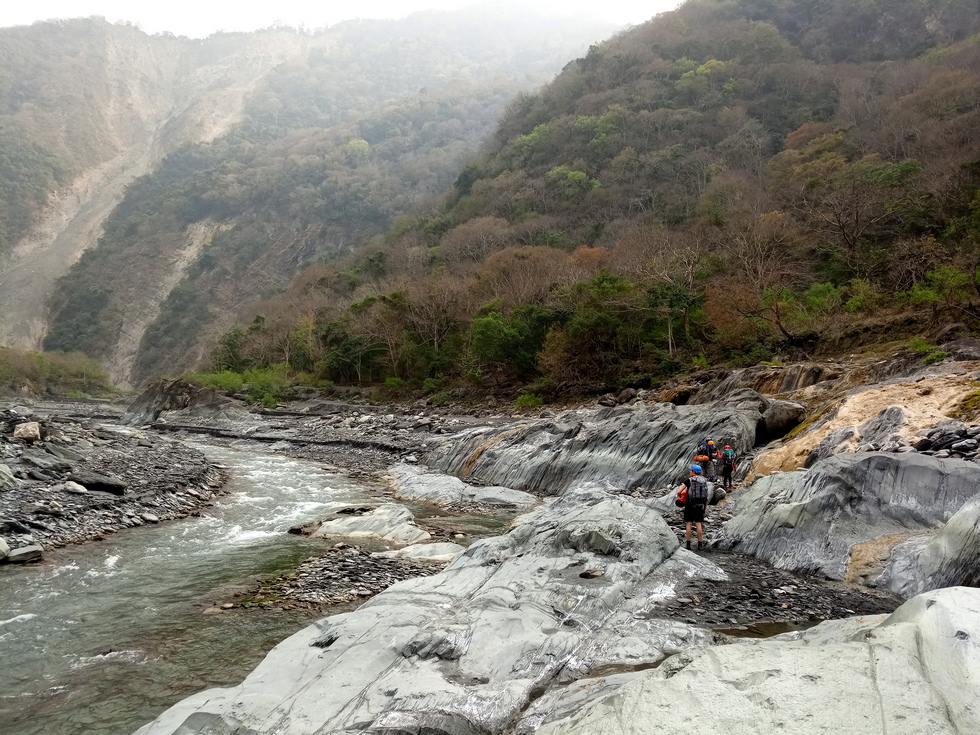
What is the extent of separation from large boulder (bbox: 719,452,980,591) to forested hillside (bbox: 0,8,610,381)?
87.1 meters

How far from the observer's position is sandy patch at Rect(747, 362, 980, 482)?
12.1m

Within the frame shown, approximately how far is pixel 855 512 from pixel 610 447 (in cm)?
952

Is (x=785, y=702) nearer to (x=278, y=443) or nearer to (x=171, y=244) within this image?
(x=278, y=443)

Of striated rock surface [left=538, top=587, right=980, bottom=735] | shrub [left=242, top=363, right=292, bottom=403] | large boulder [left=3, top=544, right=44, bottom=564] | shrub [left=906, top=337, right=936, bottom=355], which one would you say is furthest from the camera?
shrub [left=242, top=363, right=292, bottom=403]

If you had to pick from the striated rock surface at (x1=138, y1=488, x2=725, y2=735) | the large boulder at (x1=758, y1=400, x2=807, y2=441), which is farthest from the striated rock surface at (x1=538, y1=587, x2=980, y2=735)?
the large boulder at (x1=758, y1=400, x2=807, y2=441)

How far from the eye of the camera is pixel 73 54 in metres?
164

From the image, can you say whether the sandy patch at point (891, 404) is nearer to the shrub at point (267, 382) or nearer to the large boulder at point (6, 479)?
the large boulder at point (6, 479)

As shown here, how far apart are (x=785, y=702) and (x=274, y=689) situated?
432cm

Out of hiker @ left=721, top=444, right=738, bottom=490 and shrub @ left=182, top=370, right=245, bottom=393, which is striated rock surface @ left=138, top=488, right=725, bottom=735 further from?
shrub @ left=182, top=370, right=245, bottom=393

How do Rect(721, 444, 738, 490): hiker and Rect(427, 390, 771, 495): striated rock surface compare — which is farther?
Rect(427, 390, 771, 495): striated rock surface

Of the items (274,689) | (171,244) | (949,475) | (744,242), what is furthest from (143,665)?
(171,244)

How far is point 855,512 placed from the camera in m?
9.24

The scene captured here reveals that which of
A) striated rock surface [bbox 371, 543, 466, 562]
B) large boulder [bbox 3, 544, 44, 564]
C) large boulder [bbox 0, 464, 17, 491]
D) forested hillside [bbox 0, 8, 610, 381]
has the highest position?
forested hillside [bbox 0, 8, 610, 381]

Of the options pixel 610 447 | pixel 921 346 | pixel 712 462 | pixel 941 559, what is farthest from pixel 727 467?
pixel 921 346
